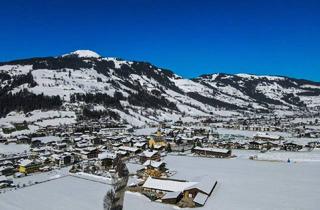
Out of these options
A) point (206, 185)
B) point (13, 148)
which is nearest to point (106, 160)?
point (206, 185)

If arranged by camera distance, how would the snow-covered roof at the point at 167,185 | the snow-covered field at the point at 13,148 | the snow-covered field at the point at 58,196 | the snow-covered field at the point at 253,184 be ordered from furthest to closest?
1. the snow-covered field at the point at 13,148
2. the snow-covered roof at the point at 167,185
3. the snow-covered field at the point at 58,196
4. the snow-covered field at the point at 253,184

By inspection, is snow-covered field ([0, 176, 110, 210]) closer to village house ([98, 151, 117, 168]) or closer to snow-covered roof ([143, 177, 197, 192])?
snow-covered roof ([143, 177, 197, 192])

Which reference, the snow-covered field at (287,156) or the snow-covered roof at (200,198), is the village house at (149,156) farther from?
the snow-covered roof at (200,198)

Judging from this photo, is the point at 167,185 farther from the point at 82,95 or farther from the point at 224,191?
the point at 82,95

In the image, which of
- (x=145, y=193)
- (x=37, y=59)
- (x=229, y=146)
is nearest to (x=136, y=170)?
(x=145, y=193)

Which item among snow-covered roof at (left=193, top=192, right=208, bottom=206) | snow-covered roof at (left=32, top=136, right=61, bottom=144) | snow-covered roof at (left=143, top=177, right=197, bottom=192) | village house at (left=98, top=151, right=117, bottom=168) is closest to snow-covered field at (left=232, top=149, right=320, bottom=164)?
village house at (left=98, top=151, right=117, bottom=168)

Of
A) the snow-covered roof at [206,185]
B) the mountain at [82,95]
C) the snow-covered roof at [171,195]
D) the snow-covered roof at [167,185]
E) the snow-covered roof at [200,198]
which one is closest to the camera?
the snow-covered roof at [200,198]

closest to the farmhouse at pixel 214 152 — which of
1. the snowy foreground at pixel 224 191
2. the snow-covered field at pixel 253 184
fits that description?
the snow-covered field at pixel 253 184

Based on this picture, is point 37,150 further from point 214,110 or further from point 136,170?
point 214,110
